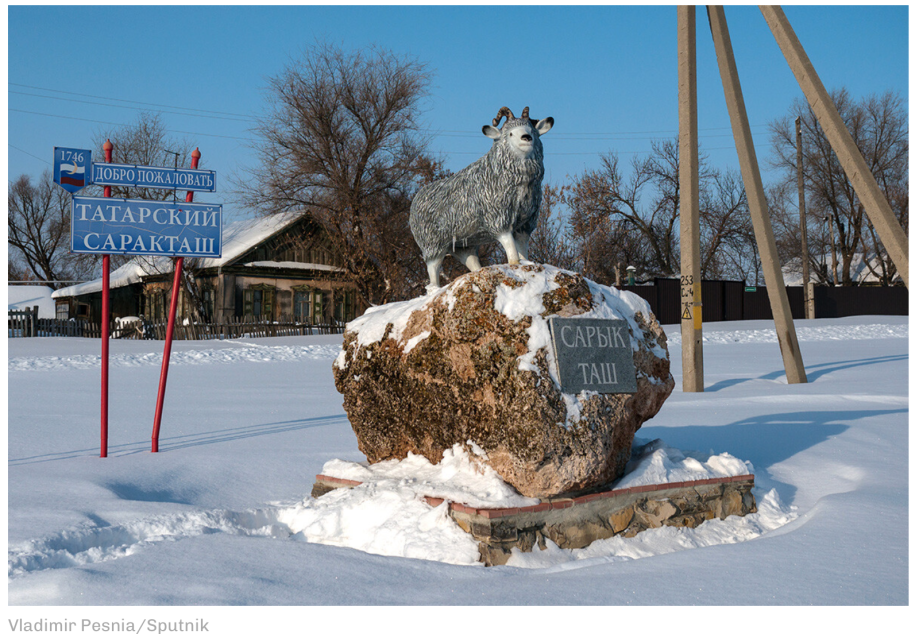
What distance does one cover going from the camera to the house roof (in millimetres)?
28344

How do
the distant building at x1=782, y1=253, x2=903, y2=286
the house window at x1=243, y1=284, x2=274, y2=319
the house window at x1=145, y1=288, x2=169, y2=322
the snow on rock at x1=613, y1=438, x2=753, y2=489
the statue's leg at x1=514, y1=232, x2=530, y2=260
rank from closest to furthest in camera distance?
1. the snow on rock at x1=613, y1=438, x2=753, y2=489
2. the statue's leg at x1=514, y1=232, x2=530, y2=260
3. the house window at x1=243, y1=284, x2=274, y2=319
4. the house window at x1=145, y1=288, x2=169, y2=322
5. the distant building at x1=782, y1=253, x2=903, y2=286

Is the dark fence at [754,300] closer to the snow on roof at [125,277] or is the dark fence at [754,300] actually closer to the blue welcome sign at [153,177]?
the snow on roof at [125,277]

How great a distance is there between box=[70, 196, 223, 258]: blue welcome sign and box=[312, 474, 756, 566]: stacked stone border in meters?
2.84

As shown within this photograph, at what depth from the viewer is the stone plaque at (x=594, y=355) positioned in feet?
14.6

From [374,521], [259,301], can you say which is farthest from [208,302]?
[374,521]

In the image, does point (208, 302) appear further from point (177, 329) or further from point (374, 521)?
point (374, 521)

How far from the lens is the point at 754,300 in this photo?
31.4 m

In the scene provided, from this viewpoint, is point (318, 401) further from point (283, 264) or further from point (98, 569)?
point (283, 264)

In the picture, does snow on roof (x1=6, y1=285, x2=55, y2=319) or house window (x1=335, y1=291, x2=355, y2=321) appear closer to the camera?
house window (x1=335, y1=291, x2=355, y2=321)

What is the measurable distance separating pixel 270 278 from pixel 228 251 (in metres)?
2.19

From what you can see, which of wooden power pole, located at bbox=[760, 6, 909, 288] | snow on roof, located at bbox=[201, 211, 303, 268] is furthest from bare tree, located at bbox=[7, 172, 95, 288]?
wooden power pole, located at bbox=[760, 6, 909, 288]

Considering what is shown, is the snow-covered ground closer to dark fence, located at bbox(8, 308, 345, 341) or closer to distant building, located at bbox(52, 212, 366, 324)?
dark fence, located at bbox(8, 308, 345, 341)

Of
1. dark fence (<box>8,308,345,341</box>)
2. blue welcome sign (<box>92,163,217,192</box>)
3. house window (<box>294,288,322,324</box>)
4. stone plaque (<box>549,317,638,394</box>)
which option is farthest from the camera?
house window (<box>294,288,322,324</box>)

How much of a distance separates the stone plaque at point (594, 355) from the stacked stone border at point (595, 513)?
660 millimetres
